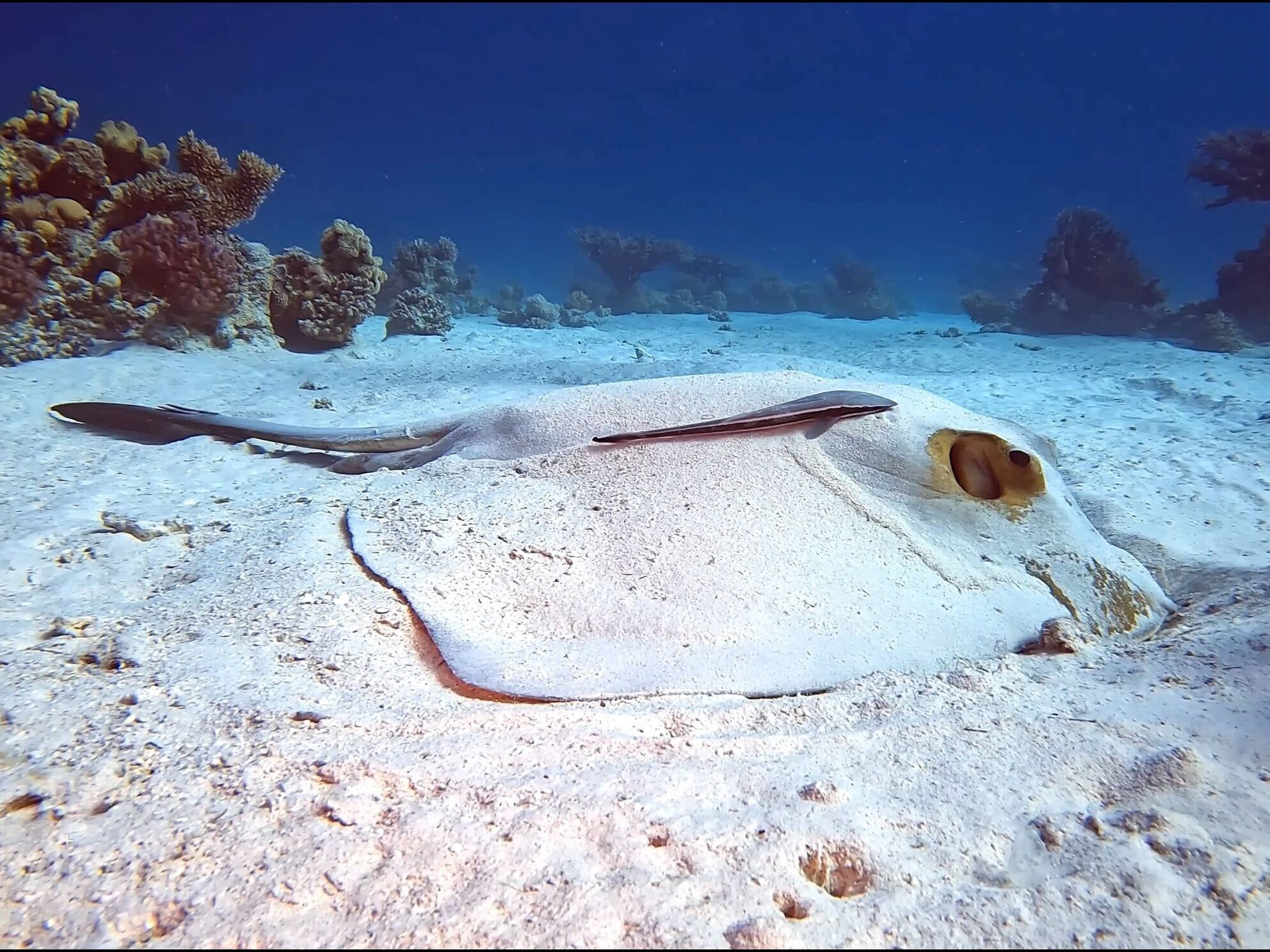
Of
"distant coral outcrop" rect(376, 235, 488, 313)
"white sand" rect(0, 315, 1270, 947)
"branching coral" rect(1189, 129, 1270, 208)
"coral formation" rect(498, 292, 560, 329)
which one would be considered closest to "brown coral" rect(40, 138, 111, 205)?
"distant coral outcrop" rect(376, 235, 488, 313)

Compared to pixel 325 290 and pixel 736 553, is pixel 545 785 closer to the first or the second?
pixel 736 553

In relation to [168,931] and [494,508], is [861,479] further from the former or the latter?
[168,931]

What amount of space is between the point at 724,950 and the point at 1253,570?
3393mm

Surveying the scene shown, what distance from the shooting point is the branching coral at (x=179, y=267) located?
22.9 ft

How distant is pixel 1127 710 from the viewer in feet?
5.93

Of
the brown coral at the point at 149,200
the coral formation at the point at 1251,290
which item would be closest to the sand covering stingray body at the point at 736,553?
the brown coral at the point at 149,200

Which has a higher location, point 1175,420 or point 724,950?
point 1175,420

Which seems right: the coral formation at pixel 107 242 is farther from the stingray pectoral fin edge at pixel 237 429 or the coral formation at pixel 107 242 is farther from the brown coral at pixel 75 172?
the stingray pectoral fin edge at pixel 237 429

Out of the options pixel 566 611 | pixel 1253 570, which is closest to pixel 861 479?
pixel 566 611

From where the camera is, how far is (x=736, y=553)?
2467mm

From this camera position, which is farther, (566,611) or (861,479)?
(861,479)

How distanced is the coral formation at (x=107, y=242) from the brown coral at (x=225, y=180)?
0.02 m

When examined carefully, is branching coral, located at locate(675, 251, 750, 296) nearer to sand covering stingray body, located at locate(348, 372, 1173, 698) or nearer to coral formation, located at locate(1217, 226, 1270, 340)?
coral formation, located at locate(1217, 226, 1270, 340)

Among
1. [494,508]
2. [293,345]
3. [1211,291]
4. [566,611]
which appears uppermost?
[1211,291]
